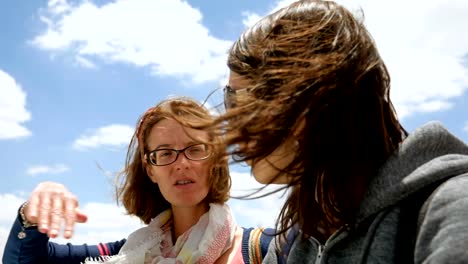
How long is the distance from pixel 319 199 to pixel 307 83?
418 mm

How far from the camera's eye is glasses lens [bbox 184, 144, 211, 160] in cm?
393

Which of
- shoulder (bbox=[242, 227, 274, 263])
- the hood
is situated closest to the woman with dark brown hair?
the hood

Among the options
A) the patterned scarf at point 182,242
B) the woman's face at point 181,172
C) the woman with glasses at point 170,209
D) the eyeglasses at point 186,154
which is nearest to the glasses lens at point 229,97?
the woman with glasses at point 170,209

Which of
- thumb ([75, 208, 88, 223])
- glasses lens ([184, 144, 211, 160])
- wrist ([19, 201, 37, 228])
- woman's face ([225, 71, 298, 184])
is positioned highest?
glasses lens ([184, 144, 211, 160])

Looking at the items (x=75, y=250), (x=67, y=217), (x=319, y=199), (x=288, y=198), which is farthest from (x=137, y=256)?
(x=319, y=199)

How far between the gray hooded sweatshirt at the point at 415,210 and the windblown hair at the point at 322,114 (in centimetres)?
7

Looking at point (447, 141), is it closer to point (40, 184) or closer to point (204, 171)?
point (204, 171)

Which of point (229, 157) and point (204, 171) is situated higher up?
point (204, 171)

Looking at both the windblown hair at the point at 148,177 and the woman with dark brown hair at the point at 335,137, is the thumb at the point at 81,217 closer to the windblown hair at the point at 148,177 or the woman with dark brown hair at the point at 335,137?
the windblown hair at the point at 148,177

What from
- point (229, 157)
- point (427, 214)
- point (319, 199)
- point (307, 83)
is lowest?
point (427, 214)

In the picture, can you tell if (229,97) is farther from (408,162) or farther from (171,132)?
(171,132)

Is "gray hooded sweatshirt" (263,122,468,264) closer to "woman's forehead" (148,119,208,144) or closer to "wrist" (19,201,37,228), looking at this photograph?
"woman's forehead" (148,119,208,144)

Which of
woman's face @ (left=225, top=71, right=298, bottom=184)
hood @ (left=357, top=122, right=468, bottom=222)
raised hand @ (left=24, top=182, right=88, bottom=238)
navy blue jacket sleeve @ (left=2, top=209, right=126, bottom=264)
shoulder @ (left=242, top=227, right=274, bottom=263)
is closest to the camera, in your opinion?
hood @ (left=357, top=122, right=468, bottom=222)

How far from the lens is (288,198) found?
7.75ft
